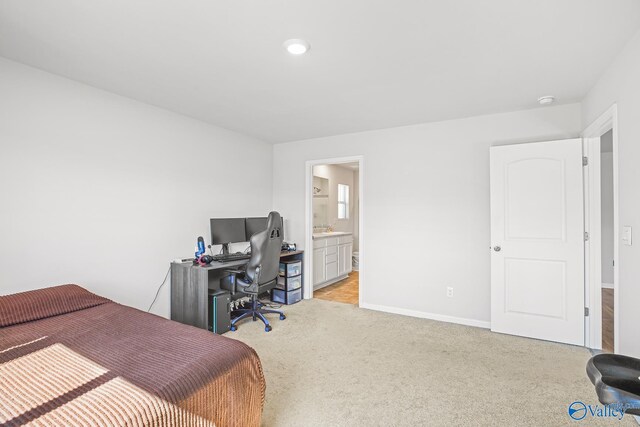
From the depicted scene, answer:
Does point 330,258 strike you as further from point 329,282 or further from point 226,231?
point 226,231

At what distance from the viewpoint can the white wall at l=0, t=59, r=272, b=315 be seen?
229 cm

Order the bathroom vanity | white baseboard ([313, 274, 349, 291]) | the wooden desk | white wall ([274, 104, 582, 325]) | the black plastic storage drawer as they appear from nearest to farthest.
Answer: the wooden desk < white wall ([274, 104, 582, 325]) < the black plastic storage drawer < the bathroom vanity < white baseboard ([313, 274, 349, 291])

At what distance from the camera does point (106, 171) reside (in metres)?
2.81

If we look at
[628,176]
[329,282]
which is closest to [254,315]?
[329,282]

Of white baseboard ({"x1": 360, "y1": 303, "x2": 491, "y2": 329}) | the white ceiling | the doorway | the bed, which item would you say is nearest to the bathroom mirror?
white baseboard ({"x1": 360, "y1": 303, "x2": 491, "y2": 329})

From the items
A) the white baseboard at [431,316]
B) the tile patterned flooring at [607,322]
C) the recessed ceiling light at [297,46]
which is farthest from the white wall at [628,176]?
the recessed ceiling light at [297,46]

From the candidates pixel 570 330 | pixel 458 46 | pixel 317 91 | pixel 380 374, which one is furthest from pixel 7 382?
pixel 570 330

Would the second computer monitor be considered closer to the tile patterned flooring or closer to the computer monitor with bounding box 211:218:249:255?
the computer monitor with bounding box 211:218:249:255

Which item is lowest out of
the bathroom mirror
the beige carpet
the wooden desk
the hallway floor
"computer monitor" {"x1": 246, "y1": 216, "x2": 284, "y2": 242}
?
the hallway floor

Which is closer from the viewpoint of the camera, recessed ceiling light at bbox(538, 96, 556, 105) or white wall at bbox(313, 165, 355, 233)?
recessed ceiling light at bbox(538, 96, 556, 105)

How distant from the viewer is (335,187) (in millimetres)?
6660

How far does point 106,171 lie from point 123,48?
1198 millimetres

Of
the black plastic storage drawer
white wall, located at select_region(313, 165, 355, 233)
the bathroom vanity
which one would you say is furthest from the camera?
white wall, located at select_region(313, 165, 355, 233)

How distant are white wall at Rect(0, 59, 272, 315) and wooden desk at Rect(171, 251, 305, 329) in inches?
4.8
